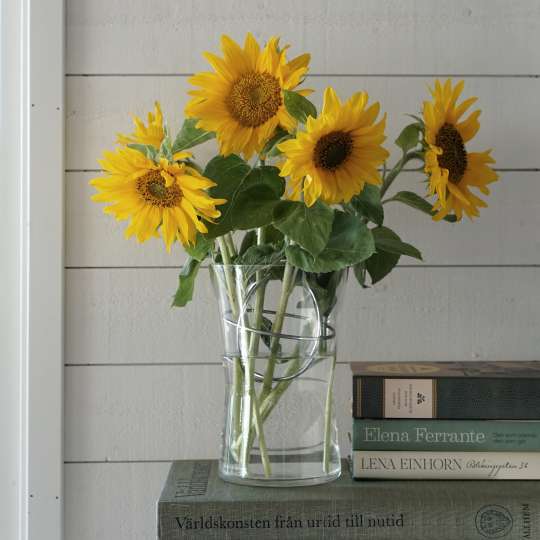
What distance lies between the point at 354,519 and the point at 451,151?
38 centimetres

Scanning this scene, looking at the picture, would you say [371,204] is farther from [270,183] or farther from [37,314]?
[37,314]

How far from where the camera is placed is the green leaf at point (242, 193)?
773 mm

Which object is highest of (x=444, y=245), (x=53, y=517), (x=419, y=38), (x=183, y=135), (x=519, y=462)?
(x=419, y=38)

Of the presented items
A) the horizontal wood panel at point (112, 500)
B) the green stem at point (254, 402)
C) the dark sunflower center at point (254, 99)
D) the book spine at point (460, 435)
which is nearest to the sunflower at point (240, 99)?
the dark sunflower center at point (254, 99)

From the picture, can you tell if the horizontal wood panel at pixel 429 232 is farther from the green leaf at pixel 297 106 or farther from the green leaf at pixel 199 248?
the green leaf at pixel 297 106

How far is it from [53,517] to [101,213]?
0.38m

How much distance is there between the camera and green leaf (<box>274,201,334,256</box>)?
0.73 meters

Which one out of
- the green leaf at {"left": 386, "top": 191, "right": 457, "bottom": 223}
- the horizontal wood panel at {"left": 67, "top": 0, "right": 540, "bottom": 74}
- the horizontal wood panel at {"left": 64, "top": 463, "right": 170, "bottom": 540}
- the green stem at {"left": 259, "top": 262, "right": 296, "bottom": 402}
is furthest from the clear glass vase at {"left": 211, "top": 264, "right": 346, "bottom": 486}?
the horizontal wood panel at {"left": 67, "top": 0, "right": 540, "bottom": 74}

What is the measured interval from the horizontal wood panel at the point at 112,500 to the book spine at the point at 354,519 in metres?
0.26

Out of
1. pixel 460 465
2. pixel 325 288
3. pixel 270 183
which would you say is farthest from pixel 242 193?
pixel 460 465

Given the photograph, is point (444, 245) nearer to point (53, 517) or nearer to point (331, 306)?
point (331, 306)

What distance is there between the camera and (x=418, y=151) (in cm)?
83

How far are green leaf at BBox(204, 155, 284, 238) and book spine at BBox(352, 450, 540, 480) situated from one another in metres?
0.28

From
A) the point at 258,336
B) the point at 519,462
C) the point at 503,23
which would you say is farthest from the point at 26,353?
the point at 503,23
